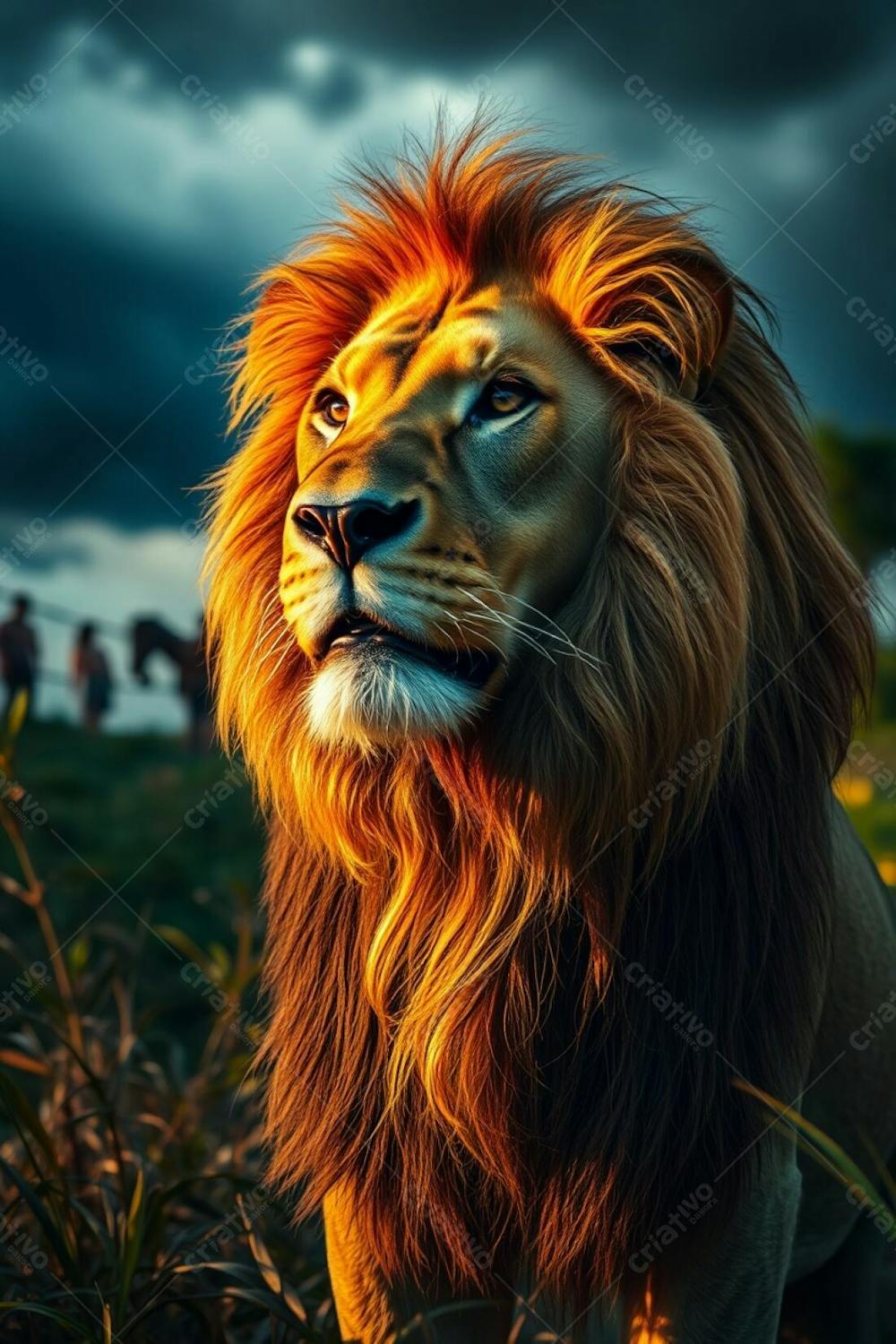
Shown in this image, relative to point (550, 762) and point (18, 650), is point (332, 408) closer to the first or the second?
point (550, 762)

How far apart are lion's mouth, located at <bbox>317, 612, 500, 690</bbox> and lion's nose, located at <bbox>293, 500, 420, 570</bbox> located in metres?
0.09

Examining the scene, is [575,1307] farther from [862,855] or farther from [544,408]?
[544,408]

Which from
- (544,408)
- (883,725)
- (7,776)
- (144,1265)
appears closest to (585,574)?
(544,408)

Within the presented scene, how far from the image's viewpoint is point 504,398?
1.89 metres

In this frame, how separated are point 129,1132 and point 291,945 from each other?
5.52 ft

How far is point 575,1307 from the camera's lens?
6.61 ft

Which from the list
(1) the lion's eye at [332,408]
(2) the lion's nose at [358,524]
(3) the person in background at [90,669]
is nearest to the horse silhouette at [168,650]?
(3) the person in background at [90,669]

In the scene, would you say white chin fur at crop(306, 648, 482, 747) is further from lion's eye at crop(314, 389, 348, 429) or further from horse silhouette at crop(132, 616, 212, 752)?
horse silhouette at crop(132, 616, 212, 752)

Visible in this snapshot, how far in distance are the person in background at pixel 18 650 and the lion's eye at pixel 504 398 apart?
15.2ft

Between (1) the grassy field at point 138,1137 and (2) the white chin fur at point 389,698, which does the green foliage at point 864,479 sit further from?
(2) the white chin fur at point 389,698

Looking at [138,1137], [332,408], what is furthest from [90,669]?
[332,408]

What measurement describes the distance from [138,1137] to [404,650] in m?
2.49

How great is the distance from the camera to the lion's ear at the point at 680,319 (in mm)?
1917

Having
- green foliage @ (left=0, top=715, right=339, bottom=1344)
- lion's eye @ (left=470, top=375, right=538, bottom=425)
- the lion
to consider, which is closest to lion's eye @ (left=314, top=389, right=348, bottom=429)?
the lion
